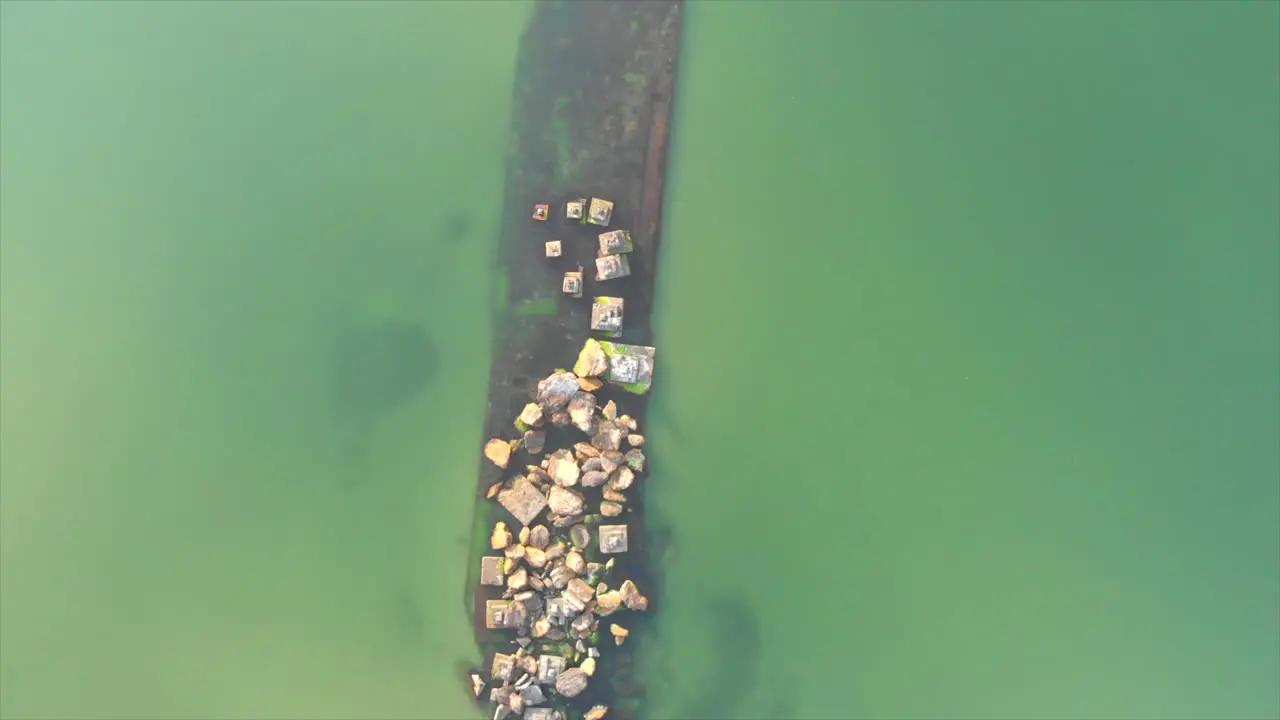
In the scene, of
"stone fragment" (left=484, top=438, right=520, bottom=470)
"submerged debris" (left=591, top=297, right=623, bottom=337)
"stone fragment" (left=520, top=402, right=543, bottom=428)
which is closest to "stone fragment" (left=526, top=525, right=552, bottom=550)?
"stone fragment" (left=484, top=438, right=520, bottom=470)

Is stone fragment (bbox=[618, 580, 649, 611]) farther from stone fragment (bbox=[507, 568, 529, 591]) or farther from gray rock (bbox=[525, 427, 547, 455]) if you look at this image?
gray rock (bbox=[525, 427, 547, 455])

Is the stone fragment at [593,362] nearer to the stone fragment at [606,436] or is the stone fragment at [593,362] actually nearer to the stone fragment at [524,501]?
the stone fragment at [606,436]

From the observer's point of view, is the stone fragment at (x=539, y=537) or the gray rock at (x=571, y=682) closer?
the gray rock at (x=571, y=682)

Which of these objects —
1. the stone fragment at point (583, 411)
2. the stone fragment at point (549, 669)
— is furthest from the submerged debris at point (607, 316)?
the stone fragment at point (549, 669)

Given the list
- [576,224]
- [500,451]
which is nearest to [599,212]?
[576,224]

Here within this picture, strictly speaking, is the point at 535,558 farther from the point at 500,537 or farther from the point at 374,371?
the point at 374,371

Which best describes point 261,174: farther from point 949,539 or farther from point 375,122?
point 949,539

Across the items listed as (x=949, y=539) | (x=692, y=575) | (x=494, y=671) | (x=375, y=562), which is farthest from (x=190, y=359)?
(x=949, y=539)
